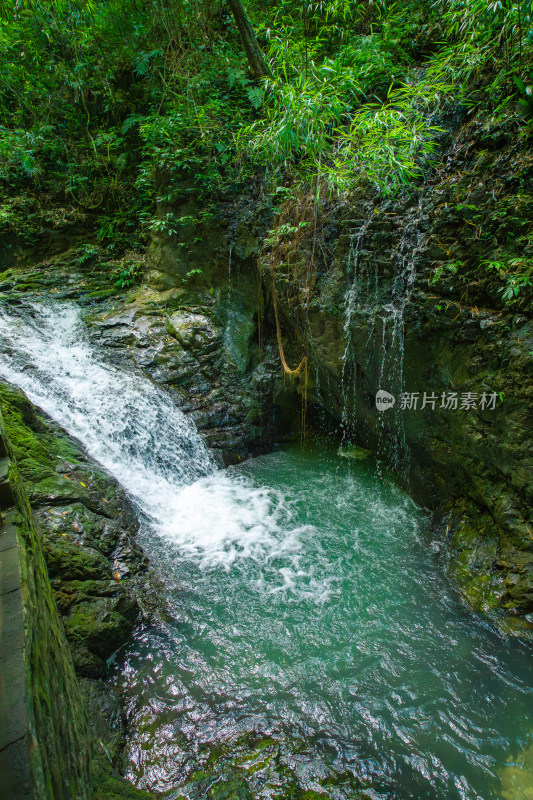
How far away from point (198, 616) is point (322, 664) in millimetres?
1222

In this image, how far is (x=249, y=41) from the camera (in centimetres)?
587

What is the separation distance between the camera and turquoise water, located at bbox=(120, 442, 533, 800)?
248 cm

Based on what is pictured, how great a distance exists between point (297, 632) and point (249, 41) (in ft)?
27.4

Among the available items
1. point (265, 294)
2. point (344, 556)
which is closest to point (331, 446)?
point (344, 556)

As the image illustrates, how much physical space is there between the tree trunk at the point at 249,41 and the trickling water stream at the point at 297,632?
5829mm

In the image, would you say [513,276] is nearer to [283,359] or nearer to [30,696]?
[283,359]

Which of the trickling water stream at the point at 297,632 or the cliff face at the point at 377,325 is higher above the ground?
the cliff face at the point at 377,325

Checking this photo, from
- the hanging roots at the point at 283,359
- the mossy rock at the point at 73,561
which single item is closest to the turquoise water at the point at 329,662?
the mossy rock at the point at 73,561

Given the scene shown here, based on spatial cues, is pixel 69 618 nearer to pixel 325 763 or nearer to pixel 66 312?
pixel 325 763

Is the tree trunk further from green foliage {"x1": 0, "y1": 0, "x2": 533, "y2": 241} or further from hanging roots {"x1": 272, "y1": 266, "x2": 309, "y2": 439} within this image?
hanging roots {"x1": 272, "y1": 266, "x2": 309, "y2": 439}

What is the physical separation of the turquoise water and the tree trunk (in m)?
7.36

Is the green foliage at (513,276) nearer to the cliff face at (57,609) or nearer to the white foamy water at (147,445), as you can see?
the white foamy water at (147,445)

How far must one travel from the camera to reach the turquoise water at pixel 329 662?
8.14 feet

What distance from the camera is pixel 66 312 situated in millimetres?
6859
